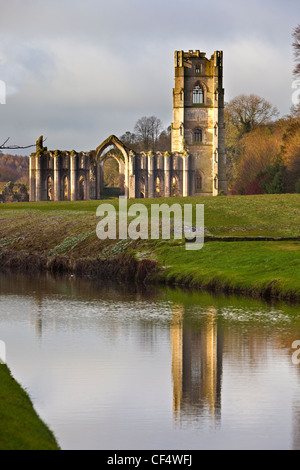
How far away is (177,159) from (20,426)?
102418 mm

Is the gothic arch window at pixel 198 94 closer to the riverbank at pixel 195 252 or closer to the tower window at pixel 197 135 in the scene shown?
the tower window at pixel 197 135

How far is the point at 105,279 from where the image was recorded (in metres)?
42.0

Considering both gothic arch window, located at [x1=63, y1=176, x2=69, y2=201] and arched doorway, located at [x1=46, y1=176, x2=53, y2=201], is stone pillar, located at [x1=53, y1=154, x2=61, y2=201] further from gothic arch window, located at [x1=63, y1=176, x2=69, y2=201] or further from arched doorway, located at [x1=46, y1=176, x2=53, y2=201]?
arched doorway, located at [x1=46, y1=176, x2=53, y2=201]

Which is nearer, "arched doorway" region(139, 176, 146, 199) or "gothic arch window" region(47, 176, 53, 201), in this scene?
"arched doorway" region(139, 176, 146, 199)

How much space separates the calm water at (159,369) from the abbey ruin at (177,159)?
78.6m

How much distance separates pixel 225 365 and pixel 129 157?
91648mm

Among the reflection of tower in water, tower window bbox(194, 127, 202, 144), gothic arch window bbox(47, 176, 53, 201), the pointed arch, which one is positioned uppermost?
tower window bbox(194, 127, 202, 144)

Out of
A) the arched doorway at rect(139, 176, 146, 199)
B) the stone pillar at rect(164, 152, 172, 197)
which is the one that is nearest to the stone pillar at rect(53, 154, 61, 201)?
the arched doorway at rect(139, 176, 146, 199)

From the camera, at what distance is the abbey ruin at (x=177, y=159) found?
362ft

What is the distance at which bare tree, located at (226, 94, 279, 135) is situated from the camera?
410 ft

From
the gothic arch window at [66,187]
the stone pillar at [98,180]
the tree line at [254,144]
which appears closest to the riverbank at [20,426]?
the tree line at [254,144]

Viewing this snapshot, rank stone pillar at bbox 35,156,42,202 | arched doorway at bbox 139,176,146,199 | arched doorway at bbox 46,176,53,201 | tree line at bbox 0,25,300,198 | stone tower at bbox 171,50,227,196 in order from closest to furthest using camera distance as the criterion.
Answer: tree line at bbox 0,25,300,198
arched doorway at bbox 139,176,146,199
stone pillar at bbox 35,156,42,202
arched doorway at bbox 46,176,53,201
stone tower at bbox 171,50,227,196

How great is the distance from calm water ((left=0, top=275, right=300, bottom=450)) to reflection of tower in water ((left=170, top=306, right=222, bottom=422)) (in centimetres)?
3

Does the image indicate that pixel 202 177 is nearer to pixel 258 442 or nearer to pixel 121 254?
pixel 121 254
